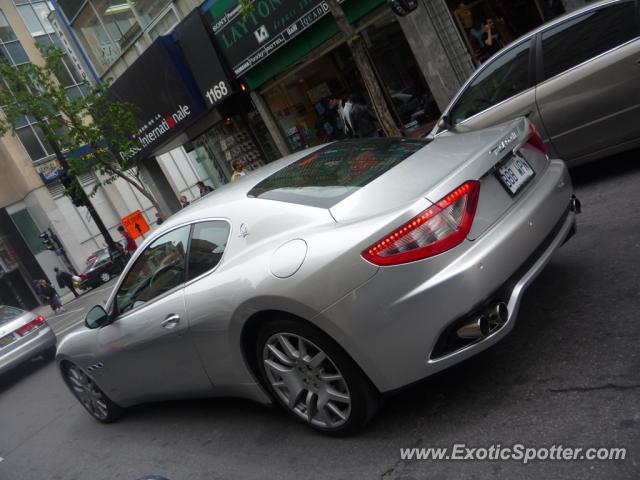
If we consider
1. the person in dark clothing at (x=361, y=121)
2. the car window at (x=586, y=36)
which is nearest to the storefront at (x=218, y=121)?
the person in dark clothing at (x=361, y=121)

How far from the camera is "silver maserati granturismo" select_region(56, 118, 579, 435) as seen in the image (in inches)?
101

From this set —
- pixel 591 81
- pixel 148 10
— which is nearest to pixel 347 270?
pixel 591 81

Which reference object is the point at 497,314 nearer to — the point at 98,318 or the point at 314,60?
the point at 98,318

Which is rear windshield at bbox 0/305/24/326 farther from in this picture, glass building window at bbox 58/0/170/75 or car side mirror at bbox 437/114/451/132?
glass building window at bbox 58/0/170/75

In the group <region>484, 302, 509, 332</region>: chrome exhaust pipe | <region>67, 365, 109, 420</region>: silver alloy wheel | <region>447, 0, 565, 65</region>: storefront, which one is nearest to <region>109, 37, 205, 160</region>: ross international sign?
<region>447, 0, 565, 65</region>: storefront

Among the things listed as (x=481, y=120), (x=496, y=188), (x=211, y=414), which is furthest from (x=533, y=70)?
(x=211, y=414)

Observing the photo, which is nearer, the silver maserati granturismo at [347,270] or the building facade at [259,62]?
the silver maserati granturismo at [347,270]

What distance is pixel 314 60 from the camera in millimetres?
13164

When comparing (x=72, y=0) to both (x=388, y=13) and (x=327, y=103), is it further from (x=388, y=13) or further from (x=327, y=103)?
(x=388, y=13)

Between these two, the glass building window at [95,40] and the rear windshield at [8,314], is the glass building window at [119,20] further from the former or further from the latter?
the rear windshield at [8,314]

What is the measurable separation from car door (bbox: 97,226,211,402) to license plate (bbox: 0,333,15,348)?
230 inches

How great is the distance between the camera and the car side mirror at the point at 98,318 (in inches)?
163

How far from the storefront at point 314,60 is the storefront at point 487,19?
1255 millimetres

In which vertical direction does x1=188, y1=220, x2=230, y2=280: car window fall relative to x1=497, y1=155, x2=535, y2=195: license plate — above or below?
above
